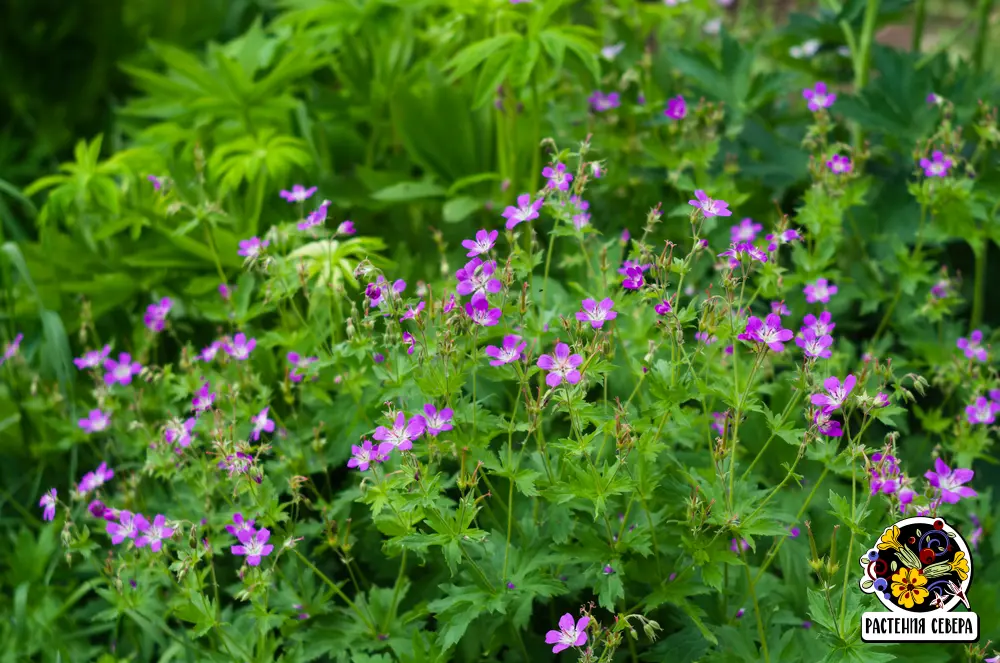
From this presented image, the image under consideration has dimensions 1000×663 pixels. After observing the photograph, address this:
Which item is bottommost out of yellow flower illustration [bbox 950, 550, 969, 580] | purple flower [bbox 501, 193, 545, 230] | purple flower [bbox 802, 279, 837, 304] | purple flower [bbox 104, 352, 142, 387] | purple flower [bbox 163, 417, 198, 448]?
yellow flower illustration [bbox 950, 550, 969, 580]

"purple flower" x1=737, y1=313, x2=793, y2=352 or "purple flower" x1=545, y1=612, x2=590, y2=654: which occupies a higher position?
"purple flower" x1=737, y1=313, x2=793, y2=352

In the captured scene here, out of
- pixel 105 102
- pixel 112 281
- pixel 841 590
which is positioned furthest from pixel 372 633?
pixel 105 102

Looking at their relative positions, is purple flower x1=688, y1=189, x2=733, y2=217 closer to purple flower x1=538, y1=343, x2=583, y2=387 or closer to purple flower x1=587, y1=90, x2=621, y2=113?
purple flower x1=538, y1=343, x2=583, y2=387

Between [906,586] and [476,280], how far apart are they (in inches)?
30.0

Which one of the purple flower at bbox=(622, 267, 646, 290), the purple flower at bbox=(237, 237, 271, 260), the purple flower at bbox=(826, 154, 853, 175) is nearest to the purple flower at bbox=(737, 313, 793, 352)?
the purple flower at bbox=(622, 267, 646, 290)

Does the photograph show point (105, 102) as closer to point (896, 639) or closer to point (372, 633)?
point (372, 633)

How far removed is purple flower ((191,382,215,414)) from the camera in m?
1.58

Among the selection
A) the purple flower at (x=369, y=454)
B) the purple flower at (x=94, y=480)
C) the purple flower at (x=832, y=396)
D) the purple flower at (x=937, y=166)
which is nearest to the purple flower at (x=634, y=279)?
the purple flower at (x=832, y=396)

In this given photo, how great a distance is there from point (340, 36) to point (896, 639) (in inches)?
76.8

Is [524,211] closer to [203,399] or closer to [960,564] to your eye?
[203,399]

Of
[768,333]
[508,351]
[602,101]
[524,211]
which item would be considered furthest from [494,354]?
[602,101]

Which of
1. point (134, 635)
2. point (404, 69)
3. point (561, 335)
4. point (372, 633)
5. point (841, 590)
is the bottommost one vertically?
point (134, 635)

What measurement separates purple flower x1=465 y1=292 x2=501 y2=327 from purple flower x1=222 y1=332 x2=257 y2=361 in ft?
1.70

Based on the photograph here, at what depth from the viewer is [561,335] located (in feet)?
5.77
